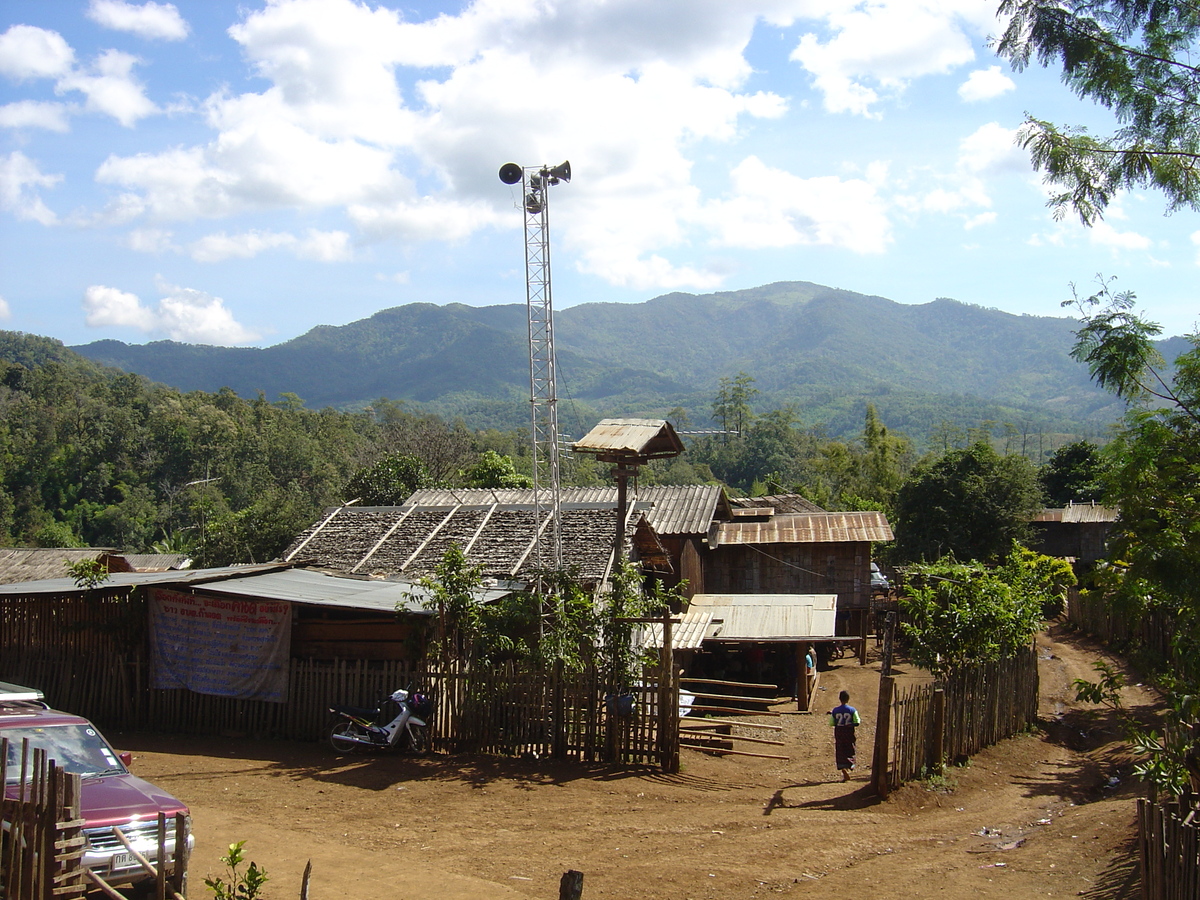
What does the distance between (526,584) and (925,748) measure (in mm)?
5889

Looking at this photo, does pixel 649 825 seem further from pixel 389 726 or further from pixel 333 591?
pixel 333 591

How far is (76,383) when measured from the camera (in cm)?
8169

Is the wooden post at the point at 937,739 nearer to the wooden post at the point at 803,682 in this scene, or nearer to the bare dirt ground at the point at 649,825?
the bare dirt ground at the point at 649,825

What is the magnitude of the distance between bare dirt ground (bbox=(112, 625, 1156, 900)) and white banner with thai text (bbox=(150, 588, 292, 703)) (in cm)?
83

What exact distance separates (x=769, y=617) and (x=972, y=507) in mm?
17817

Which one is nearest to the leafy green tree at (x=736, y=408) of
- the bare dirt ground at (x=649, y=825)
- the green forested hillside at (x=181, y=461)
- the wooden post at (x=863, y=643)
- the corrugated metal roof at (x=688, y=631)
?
the green forested hillside at (x=181, y=461)

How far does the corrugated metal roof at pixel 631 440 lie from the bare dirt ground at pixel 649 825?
468cm

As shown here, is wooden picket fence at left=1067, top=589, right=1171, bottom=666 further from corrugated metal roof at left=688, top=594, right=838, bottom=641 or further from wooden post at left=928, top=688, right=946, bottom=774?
corrugated metal roof at left=688, top=594, right=838, bottom=641

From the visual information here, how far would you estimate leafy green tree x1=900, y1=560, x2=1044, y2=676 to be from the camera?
1216 cm

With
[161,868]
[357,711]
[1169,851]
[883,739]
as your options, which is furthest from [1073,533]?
[161,868]

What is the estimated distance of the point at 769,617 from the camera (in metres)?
20.9

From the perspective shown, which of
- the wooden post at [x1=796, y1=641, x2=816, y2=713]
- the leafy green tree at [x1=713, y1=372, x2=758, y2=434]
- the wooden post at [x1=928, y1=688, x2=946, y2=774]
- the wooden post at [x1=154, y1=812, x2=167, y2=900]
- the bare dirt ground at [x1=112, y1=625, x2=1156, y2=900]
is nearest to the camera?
the wooden post at [x1=154, y1=812, x2=167, y2=900]

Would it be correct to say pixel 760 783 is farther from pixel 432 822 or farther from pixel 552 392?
pixel 552 392

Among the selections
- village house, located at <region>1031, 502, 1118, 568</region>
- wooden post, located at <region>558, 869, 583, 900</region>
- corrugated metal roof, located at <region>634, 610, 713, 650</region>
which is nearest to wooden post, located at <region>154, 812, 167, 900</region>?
wooden post, located at <region>558, 869, 583, 900</region>
